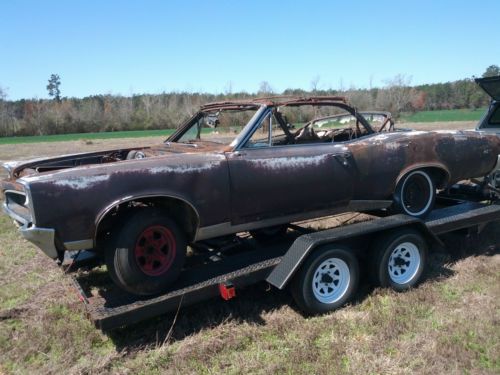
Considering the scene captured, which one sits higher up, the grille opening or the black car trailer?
the grille opening

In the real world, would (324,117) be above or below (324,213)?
above

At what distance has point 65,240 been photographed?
338 cm

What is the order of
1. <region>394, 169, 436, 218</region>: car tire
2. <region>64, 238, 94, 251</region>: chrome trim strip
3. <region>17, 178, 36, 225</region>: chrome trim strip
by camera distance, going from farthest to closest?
1. <region>394, 169, 436, 218</region>: car tire
2. <region>64, 238, 94, 251</region>: chrome trim strip
3. <region>17, 178, 36, 225</region>: chrome trim strip

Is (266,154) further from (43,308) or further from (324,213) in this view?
(43,308)

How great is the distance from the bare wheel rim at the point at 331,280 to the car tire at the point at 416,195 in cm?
123

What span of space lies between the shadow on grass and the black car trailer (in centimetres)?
20

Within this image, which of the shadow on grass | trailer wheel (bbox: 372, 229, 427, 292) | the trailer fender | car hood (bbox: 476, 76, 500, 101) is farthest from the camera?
car hood (bbox: 476, 76, 500, 101)

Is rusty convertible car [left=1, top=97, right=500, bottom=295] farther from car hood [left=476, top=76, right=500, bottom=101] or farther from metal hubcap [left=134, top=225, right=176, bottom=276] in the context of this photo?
car hood [left=476, top=76, right=500, bottom=101]

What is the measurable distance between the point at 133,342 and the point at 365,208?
105 inches

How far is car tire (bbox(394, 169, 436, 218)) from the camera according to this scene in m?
5.10

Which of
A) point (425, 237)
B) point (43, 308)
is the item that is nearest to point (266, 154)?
point (425, 237)

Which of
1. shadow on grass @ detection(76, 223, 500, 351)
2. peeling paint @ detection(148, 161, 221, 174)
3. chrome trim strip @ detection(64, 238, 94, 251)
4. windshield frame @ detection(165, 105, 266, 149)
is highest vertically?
windshield frame @ detection(165, 105, 266, 149)

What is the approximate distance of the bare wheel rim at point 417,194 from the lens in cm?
517

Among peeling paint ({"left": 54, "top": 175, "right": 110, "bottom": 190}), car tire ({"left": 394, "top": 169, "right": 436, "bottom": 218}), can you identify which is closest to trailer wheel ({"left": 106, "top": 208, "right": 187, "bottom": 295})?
peeling paint ({"left": 54, "top": 175, "right": 110, "bottom": 190})
